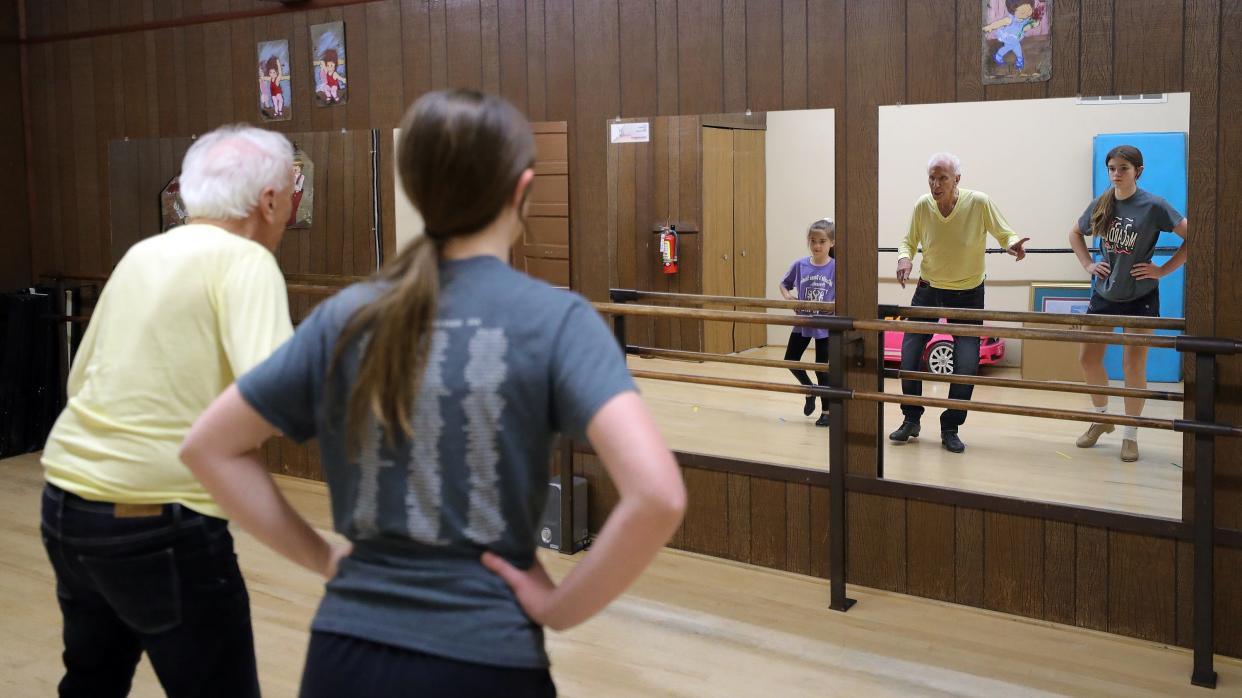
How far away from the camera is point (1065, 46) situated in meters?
3.70

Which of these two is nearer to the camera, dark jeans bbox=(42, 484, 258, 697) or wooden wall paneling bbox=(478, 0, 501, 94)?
dark jeans bbox=(42, 484, 258, 697)

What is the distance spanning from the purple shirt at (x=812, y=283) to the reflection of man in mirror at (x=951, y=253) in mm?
252

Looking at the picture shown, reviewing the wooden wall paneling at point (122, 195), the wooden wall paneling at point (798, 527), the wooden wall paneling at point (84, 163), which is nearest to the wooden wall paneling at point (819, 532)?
the wooden wall paneling at point (798, 527)

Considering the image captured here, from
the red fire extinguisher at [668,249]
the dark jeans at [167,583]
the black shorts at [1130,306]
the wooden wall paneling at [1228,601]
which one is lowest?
the wooden wall paneling at [1228,601]

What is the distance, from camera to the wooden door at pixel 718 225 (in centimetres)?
441

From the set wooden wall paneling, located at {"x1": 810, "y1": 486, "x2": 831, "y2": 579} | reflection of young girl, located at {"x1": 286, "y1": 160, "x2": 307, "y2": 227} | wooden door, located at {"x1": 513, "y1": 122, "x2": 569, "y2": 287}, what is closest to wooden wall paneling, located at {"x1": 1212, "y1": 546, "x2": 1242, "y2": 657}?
wooden wall paneling, located at {"x1": 810, "y1": 486, "x2": 831, "y2": 579}

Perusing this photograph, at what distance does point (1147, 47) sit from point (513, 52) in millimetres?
2465

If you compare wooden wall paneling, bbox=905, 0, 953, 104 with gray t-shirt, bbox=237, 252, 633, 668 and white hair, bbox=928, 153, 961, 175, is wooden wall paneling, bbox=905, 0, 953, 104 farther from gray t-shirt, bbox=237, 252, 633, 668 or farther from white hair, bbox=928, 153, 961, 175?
gray t-shirt, bbox=237, 252, 633, 668

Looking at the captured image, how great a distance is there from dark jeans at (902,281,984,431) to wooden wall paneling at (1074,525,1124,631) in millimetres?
555

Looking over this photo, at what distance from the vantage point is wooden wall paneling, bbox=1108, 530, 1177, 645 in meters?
3.67

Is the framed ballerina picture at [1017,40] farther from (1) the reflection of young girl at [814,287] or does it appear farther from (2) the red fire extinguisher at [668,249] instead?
(2) the red fire extinguisher at [668,249]

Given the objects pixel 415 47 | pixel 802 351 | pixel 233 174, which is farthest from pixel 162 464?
pixel 415 47

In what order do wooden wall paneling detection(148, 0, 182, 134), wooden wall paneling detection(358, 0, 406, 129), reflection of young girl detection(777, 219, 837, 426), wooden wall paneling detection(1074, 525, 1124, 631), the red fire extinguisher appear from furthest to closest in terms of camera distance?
wooden wall paneling detection(148, 0, 182, 134), wooden wall paneling detection(358, 0, 406, 129), the red fire extinguisher, reflection of young girl detection(777, 219, 837, 426), wooden wall paneling detection(1074, 525, 1124, 631)

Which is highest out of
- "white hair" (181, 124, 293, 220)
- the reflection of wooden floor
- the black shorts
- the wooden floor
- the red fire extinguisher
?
"white hair" (181, 124, 293, 220)
